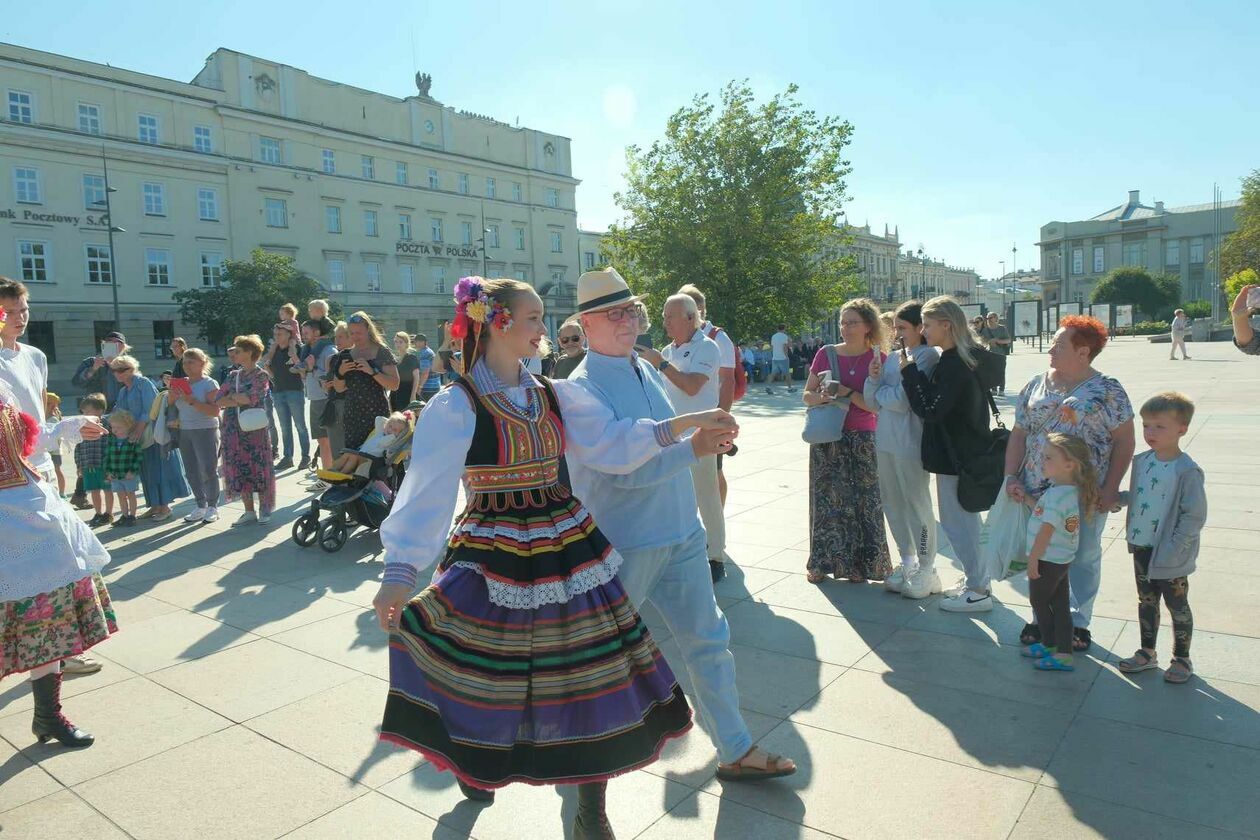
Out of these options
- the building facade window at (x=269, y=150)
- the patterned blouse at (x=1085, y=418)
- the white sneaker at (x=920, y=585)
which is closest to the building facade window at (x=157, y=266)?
the building facade window at (x=269, y=150)

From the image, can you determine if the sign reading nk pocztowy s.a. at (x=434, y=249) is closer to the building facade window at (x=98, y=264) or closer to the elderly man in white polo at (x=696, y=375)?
the building facade window at (x=98, y=264)

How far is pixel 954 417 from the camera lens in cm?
493

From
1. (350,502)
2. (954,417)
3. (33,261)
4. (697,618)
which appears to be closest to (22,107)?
(33,261)

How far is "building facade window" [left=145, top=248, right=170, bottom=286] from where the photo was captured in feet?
154

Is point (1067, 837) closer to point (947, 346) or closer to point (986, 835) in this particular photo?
point (986, 835)

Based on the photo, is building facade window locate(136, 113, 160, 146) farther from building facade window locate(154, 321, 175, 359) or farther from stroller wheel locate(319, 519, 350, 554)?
stroller wheel locate(319, 519, 350, 554)

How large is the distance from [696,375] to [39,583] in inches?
141

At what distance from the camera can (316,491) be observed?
9.70 m

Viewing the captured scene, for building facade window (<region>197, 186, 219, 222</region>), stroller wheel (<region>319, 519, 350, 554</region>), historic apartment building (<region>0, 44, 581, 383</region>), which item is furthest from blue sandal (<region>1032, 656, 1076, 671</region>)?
building facade window (<region>197, 186, 219, 222</region>)

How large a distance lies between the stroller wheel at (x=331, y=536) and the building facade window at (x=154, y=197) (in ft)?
159

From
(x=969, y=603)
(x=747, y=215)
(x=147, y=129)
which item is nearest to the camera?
(x=969, y=603)

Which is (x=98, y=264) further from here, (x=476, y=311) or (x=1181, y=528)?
(x=1181, y=528)

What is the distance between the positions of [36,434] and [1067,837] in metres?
4.61

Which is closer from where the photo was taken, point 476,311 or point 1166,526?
point 476,311
